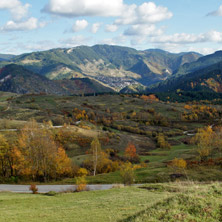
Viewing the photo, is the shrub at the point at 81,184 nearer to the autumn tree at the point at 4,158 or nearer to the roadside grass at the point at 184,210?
the roadside grass at the point at 184,210

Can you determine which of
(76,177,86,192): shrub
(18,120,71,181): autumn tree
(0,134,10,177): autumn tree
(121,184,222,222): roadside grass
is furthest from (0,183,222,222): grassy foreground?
(0,134,10,177): autumn tree

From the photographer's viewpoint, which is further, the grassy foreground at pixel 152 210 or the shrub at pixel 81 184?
the shrub at pixel 81 184

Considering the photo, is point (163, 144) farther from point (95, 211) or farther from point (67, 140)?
point (95, 211)

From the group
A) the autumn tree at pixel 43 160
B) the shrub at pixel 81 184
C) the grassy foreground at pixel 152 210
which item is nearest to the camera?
the grassy foreground at pixel 152 210

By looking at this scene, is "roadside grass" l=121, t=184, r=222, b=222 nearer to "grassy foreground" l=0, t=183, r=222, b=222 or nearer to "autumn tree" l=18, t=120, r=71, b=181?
"grassy foreground" l=0, t=183, r=222, b=222

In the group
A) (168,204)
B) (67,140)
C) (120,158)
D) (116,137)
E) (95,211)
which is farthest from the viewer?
(116,137)

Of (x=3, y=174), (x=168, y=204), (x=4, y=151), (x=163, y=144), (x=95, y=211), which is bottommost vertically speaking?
(x=163, y=144)

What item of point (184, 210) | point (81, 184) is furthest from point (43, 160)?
point (184, 210)

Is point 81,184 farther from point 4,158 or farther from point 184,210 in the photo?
point 4,158

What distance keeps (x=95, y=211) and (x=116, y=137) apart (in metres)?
117

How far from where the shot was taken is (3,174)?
215 ft

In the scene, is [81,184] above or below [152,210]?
below

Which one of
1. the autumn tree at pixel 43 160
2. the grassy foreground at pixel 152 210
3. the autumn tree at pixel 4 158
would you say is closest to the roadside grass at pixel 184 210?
the grassy foreground at pixel 152 210

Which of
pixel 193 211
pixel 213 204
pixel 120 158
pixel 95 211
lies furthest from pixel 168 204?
pixel 120 158
